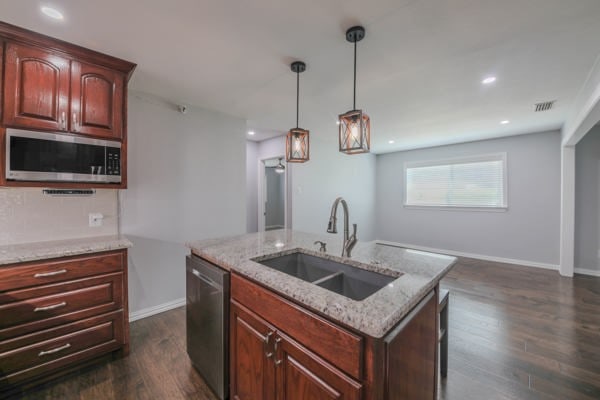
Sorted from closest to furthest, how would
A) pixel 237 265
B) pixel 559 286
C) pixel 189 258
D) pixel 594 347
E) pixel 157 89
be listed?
pixel 237 265
pixel 189 258
pixel 594 347
pixel 157 89
pixel 559 286

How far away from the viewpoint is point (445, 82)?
2383 mm

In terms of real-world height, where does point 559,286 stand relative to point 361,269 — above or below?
below

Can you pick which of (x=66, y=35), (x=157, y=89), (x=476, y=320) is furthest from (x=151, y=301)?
(x=476, y=320)

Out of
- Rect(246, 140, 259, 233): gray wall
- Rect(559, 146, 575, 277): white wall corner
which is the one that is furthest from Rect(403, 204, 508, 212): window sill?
Rect(246, 140, 259, 233): gray wall

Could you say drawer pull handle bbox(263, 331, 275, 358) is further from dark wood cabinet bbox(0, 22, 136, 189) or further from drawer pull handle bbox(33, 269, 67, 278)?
dark wood cabinet bbox(0, 22, 136, 189)

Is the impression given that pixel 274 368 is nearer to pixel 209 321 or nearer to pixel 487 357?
pixel 209 321

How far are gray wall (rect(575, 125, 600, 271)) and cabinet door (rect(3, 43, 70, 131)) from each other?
6774mm

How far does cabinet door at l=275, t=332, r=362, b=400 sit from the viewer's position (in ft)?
2.72

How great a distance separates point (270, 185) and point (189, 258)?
4.38 metres

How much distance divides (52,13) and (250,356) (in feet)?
7.73

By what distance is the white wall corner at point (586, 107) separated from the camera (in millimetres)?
2080

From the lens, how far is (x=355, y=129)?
1537mm

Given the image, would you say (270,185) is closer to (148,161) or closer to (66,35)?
(148,161)

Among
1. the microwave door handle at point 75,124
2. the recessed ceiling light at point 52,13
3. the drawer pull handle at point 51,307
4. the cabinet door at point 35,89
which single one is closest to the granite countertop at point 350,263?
the drawer pull handle at point 51,307
